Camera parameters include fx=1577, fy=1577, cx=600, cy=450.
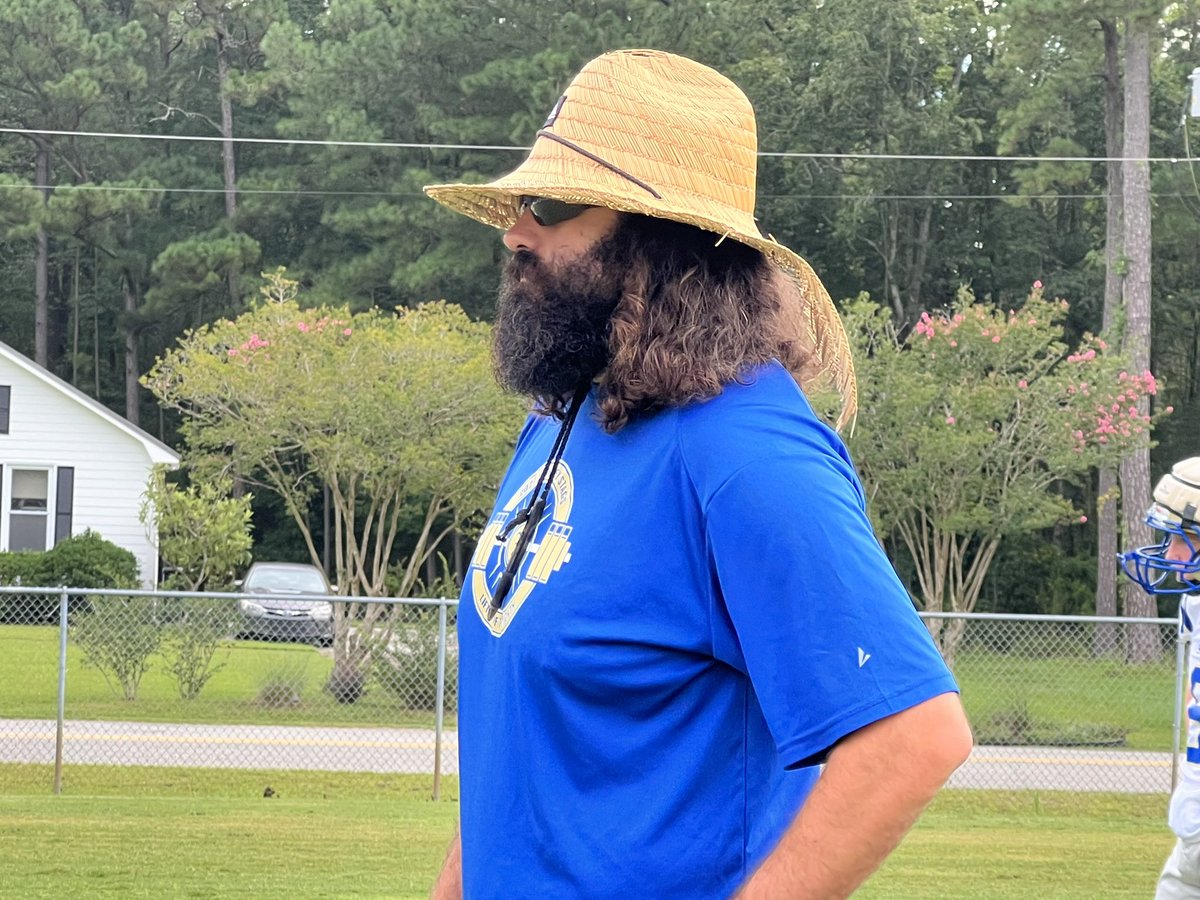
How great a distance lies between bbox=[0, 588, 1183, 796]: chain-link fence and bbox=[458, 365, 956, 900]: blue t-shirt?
10.9m

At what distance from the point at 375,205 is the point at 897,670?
3899 centimetres

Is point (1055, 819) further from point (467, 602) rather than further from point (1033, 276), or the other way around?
point (1033, 276)

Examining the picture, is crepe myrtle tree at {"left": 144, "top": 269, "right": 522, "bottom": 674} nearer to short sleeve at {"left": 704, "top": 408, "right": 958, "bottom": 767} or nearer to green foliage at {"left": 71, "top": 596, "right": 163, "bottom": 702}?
green foliage at {"left": 71, "top": 596, "right": 163, "bottom": 702}

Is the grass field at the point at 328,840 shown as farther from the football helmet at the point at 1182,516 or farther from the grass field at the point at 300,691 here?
the football helmet at the point at 1182,516

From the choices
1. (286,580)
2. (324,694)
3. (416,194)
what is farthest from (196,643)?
(416,194)

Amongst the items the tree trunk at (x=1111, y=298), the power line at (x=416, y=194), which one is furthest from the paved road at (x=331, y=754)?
the power line at (x=416, y=194)

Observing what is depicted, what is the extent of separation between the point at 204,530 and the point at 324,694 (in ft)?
42.2

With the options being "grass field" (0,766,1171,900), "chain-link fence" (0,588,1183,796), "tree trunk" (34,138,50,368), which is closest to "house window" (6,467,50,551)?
"tree trunk" (34,138,50,368)

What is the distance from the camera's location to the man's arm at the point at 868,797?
1833mm

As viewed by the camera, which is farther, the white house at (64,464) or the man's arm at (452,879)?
the white house at (64,464)

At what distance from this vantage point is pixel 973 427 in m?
20.9

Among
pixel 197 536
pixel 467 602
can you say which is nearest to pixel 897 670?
pixel 467 602

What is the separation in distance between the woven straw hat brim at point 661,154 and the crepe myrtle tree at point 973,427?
722 inches

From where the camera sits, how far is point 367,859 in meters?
9.39
